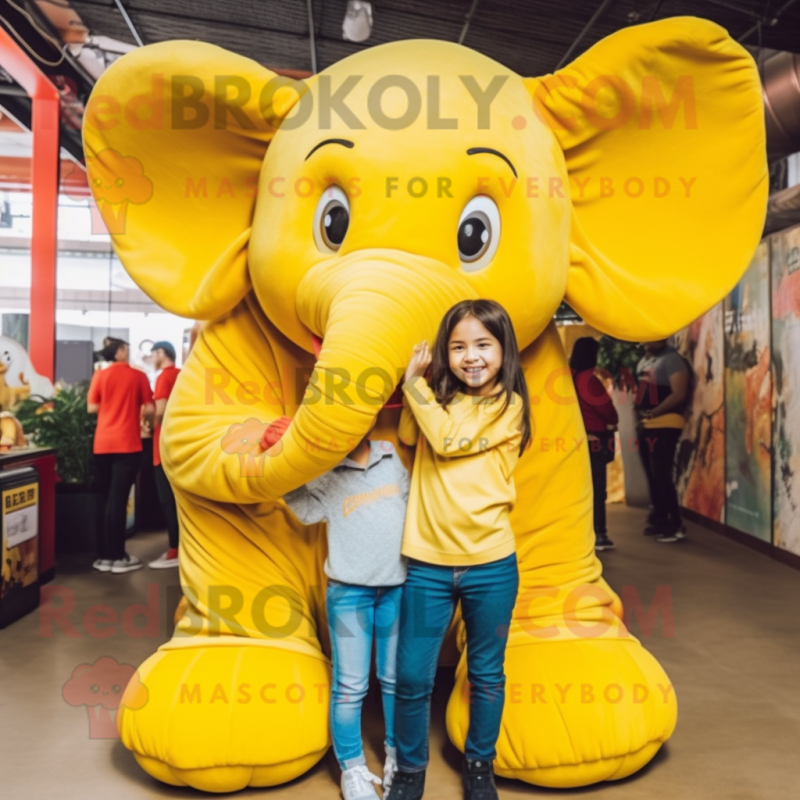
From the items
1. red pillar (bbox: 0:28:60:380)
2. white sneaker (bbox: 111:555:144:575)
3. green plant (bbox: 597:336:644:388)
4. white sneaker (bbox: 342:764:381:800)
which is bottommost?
white sneaker (bbox: 111:555:144:575)

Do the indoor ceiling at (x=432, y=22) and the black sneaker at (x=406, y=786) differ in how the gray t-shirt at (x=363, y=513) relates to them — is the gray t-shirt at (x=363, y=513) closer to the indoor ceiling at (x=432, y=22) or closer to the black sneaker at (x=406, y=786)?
the black sneaker at (x=406, y=786)

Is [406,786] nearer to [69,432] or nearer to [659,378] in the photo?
[69,432]

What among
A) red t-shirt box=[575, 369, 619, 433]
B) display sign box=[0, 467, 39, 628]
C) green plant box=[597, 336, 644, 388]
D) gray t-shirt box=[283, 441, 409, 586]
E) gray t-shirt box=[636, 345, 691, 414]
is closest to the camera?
gray t-shirt box=[283, 441, 409, 586]

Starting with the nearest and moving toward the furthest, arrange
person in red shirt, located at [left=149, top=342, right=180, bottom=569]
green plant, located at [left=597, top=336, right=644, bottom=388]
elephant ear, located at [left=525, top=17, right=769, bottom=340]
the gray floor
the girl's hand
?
1. the girl's hand
2. the gray floor
3. elephant ear, located at [left=525, top=17, right=769, bottom=340]
4. person in red shirt, located at [left=149, top=342, right=180, bottom=569]
5. green plant, located at [left=597, top=336, right=644, bottom=388]

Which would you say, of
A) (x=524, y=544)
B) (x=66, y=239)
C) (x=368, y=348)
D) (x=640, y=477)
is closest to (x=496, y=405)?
(x=368, y=348)

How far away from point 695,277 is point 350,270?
108 centimetres

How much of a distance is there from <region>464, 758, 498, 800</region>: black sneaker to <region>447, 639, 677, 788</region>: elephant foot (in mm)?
78

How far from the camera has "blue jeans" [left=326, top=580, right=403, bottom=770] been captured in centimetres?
196

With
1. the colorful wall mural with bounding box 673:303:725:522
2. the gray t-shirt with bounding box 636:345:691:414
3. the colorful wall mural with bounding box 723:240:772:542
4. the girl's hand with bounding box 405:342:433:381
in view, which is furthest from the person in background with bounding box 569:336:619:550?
the girl's hand with bounding box 405:342:433:381

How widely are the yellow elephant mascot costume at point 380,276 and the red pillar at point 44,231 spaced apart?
13.0 feet

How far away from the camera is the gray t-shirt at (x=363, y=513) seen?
1.93m

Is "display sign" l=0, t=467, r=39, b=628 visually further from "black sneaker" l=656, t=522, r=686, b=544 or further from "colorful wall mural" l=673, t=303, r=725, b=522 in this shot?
"colorful wall mural" l=673, t=303, r=725, b=522

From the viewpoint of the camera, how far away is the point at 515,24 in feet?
14.4

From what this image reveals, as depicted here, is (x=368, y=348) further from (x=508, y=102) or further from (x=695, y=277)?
(x=695, y=277)
